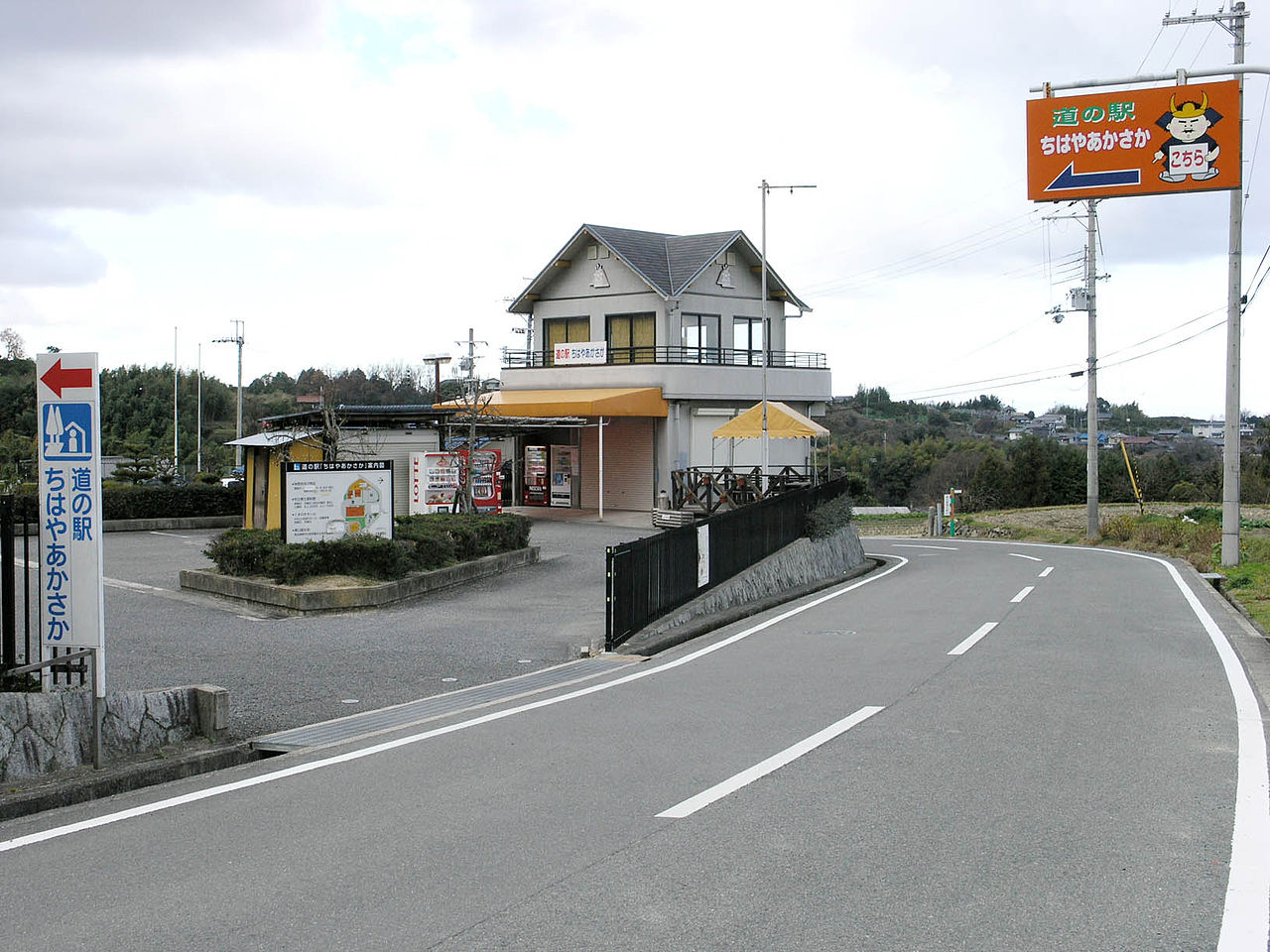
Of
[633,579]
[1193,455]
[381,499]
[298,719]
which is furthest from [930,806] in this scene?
[1193,455]

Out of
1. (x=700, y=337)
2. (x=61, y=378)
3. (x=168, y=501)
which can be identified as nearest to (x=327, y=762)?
(x=61, y=378)

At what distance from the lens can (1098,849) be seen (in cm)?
555

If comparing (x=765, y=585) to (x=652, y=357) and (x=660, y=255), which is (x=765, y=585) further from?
(x=660, y=255)

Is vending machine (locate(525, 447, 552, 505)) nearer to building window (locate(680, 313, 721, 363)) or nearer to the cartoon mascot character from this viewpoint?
building window (locate(680, 313, 721, 363))

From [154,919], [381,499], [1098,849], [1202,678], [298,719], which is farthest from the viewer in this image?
[381,499]

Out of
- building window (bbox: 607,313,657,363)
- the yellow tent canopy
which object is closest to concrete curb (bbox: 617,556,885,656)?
the yellow tent canopy

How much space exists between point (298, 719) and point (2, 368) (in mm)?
67420

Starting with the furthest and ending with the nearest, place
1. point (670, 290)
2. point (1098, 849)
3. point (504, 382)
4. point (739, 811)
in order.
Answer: point (504, 382) → point (670, 290) → point (739, 811) → point (1098, 849)

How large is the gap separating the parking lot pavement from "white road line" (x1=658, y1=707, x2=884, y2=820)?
12.7ft

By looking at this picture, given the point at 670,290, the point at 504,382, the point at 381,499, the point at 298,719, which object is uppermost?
the point at 670,290

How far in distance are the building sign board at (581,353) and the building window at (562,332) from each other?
0.58 meters

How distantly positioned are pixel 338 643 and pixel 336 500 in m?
4.83

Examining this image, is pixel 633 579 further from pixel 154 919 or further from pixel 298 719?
pixel 154 919

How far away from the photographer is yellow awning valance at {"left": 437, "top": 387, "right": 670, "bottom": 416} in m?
31.9
